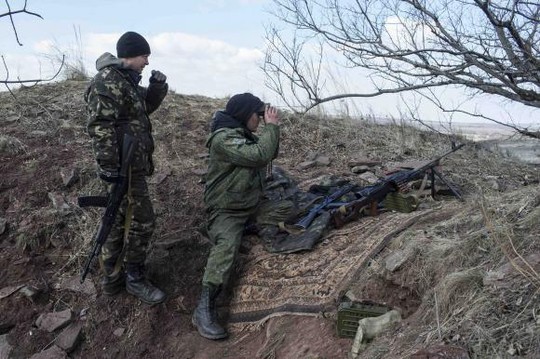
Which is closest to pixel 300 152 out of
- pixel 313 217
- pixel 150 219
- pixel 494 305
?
pixel 313 217

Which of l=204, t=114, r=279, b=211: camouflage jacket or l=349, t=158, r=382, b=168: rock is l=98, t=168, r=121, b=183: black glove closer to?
l=204, t=114, r=279, b=211: camouflage jacket

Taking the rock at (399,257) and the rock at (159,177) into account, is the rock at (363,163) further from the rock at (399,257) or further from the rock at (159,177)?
the rock at (399,257)

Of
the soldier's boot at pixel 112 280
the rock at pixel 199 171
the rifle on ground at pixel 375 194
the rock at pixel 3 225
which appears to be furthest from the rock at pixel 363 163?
the rock at pixel 3 225

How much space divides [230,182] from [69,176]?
2117 mm

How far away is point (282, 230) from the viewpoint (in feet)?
14.8

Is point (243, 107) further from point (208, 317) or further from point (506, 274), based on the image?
point (506, 274)

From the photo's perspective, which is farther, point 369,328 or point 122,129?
point 122,129

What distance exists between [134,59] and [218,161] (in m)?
0.97

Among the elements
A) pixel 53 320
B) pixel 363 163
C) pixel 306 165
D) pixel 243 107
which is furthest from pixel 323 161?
pixel 53 320

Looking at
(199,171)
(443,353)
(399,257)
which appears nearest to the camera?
(443,353)

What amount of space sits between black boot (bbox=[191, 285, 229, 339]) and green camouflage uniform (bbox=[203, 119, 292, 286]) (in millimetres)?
78

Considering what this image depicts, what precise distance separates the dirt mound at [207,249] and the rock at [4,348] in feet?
0.03

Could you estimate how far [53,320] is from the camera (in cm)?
425

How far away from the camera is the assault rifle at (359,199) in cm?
448
